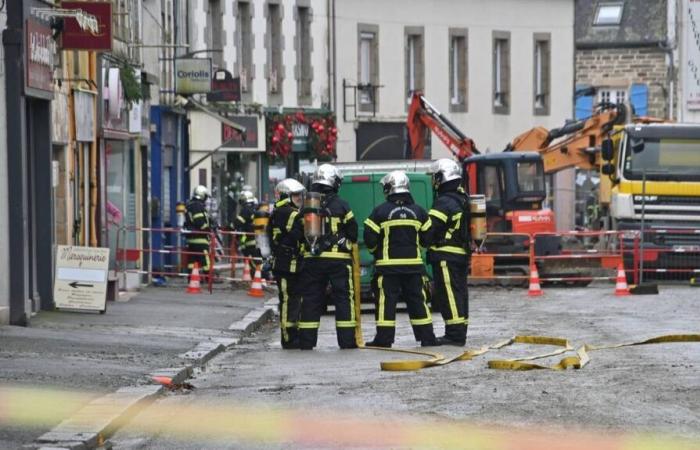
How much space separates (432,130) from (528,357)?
21.6 m

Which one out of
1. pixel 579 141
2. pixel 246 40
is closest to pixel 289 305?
pixel 579 141

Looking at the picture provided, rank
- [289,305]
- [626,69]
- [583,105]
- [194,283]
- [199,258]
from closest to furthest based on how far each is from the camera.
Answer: [289,305], [194,283], [199,258], [583,105], [626,69]

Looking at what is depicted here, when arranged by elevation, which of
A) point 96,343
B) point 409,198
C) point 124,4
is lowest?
point 96,343

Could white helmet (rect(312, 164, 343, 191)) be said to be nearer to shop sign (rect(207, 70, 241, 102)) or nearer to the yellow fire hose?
the yellow fire hose

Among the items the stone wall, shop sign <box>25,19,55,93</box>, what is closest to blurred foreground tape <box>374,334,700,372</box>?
shop sign <box>25,19,55,93</box>

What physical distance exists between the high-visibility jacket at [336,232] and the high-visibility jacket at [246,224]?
1489 centimetres

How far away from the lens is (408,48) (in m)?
52.2

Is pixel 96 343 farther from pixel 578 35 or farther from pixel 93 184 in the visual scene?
pixel 578 35

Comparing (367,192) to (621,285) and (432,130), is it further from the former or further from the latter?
(432,130)

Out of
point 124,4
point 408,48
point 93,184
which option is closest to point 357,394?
point 93,184

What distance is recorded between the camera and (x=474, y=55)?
53.9m

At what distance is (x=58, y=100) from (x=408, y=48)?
92.7ft

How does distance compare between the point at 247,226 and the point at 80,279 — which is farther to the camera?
the point at 247,226

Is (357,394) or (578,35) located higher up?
(578,35)
